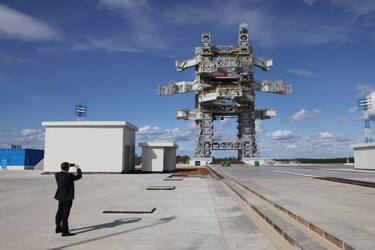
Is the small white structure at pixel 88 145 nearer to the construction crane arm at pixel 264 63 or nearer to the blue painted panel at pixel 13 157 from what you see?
the blue painted panel at pixel 13 157

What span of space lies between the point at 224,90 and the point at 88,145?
159 feet

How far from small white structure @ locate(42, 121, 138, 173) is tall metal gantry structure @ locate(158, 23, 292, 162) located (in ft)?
154

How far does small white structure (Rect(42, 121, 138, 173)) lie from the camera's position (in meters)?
38.6

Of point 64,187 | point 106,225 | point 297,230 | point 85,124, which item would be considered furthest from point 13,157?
point 297,230

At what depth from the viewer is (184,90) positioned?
9256 centimetres

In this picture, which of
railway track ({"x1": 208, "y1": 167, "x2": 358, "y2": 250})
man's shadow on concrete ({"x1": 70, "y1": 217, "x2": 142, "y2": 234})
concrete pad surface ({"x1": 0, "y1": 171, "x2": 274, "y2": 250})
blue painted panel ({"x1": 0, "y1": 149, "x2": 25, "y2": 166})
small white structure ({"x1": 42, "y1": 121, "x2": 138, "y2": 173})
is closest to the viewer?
railway track ({"x1": 208, "y1": 167, "x2": 358, "y2": 250})

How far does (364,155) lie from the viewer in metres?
50.7

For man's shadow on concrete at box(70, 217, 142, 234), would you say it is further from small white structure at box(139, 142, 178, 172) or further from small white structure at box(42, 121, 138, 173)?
small white structure at box(139, 142, 178, 172)

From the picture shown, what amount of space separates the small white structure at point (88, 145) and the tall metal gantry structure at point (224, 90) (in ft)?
154

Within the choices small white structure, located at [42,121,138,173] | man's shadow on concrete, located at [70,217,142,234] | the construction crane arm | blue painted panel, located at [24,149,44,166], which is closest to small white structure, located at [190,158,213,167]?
the construction crane arm

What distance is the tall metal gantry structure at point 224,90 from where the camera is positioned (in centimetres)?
8512

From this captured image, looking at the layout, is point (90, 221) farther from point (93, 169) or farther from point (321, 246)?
point (93, 169)

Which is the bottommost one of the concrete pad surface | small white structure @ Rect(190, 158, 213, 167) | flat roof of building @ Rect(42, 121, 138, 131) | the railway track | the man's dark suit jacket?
the concrete pad surface

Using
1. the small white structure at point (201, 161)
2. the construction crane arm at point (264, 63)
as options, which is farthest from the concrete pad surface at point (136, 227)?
the construction crane arm at point (264, 63)
